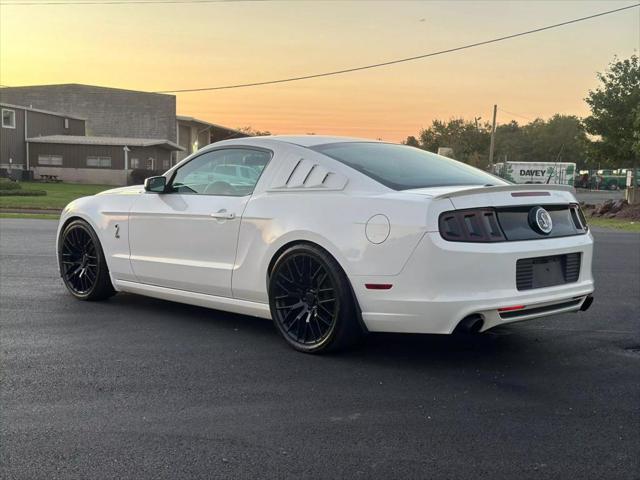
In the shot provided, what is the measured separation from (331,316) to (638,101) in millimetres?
30009

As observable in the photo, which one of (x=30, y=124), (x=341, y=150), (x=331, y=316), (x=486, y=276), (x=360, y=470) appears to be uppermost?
(x=30, y=124)

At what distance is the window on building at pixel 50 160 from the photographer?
150 ft

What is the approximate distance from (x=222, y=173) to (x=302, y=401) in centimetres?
230

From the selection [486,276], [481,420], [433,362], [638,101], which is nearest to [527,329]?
[433,362]

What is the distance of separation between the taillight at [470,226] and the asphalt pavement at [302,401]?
90cm

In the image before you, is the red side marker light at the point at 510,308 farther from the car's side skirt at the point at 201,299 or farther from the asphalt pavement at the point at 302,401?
the car's side skirt at the point at 201,299

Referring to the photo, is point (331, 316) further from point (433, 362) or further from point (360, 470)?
point (360, 470)

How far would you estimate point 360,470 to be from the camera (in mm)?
2961

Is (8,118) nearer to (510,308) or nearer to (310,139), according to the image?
(310,139)

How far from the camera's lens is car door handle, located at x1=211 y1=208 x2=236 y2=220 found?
200 inches

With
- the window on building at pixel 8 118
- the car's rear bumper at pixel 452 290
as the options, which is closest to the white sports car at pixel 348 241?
the car's rear bumper at pixel 452 290

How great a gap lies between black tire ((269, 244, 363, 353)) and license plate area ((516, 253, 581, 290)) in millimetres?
1099

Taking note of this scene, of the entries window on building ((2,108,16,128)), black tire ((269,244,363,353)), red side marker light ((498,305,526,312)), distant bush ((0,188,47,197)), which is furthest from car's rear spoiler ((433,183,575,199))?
window on building ((2,108,16,128))

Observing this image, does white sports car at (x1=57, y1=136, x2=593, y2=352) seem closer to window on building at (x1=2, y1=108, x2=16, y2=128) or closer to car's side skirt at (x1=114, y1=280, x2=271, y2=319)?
car's side skirt at (x1=114, y1=280, x2=271, y2=319)
